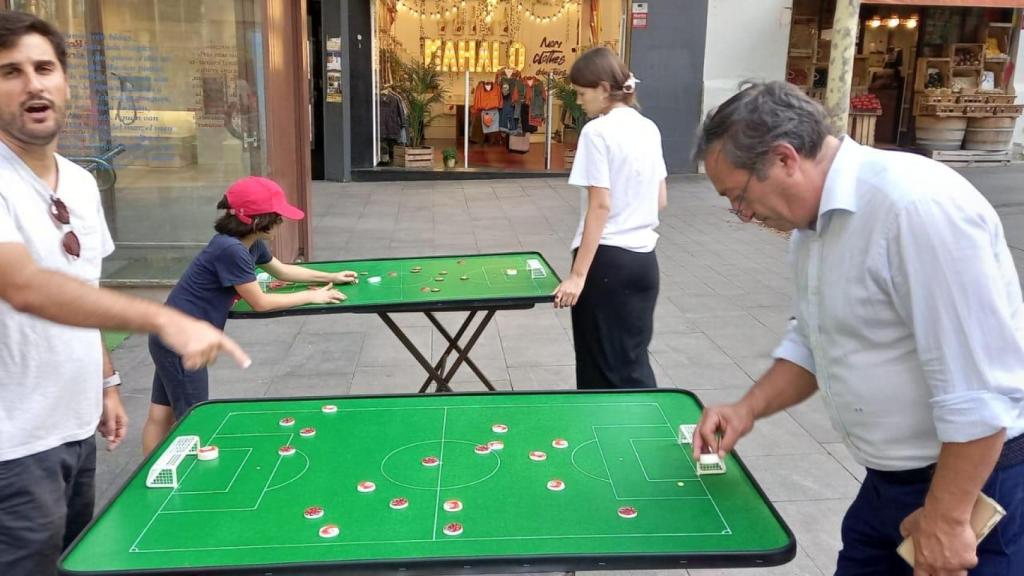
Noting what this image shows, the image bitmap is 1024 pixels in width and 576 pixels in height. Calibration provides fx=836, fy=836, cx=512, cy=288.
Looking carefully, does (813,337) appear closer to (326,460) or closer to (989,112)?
(326,460)

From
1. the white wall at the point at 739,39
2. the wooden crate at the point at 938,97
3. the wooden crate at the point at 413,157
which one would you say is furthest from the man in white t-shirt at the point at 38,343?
the wooden crate at the point at 938,97

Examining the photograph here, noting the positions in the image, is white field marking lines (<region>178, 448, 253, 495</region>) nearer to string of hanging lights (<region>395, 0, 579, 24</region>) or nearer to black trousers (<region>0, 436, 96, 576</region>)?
black trousers (<region>0, 436, 96, 576</region>)

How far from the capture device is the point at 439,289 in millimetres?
3781

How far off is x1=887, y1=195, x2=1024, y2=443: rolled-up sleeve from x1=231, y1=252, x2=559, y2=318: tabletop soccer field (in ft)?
7.04

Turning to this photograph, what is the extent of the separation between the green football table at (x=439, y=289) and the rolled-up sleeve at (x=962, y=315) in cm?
213

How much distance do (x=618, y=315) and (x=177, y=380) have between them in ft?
5.79

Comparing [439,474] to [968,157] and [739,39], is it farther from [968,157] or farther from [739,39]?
[968,157]

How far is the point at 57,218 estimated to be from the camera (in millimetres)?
2035

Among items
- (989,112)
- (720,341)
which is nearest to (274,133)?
(720,341)

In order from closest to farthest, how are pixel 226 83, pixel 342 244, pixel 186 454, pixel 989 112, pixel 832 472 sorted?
pixel 186 454 → pixel 832 472 → pixel 226 83 → pixel 342 244 → pixel 989 112

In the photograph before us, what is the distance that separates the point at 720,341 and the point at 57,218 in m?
4.37

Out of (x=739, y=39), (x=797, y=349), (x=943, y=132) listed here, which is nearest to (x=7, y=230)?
(x=797, y=349)

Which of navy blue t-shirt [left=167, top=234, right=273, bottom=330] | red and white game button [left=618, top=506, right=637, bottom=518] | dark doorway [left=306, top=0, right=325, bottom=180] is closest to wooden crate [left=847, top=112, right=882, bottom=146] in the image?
dark doorway [left=306, top=0, right=325, bottom=180]

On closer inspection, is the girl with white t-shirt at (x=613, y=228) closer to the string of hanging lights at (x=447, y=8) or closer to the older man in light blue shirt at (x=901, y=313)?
the older man in light blue shirt at (x=901, y=313)
